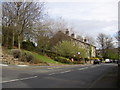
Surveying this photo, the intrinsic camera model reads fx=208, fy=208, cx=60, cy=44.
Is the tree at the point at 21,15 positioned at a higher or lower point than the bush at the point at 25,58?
higher

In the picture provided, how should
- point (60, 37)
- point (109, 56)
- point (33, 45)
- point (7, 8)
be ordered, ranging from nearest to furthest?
1. point (7, 8)
2. point (33, 45)
3. point (60, 37)
4. point (109, 56)

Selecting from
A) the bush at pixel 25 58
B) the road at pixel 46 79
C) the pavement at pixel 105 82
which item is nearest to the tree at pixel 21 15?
the bush at pixel 25 58

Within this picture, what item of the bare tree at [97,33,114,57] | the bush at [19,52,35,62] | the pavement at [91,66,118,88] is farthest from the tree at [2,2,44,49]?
the bare tree at [97,33,114,57]

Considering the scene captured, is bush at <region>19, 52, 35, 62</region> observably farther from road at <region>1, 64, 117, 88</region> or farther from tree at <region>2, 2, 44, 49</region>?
road at <region>1, 64, 117, 88</region>

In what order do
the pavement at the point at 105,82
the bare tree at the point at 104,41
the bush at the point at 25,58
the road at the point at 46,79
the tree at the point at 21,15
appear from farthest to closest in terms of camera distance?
1. the bare tree at the point at 104,41
2. the tree at the point at 21,15
3. the bush at the point at 25,58
4. the pavement at the point at 105,82
5. the road at the point at 46,79

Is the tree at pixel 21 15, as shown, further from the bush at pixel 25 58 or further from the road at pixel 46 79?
the road at pixel 46 79

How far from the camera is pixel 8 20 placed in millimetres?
35156

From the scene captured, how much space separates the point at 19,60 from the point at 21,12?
9.11 meters

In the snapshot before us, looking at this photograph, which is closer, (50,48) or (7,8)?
(7,8)

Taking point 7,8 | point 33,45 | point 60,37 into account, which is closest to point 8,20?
point 7,8

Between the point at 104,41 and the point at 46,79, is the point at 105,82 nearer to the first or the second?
the point at 46,79

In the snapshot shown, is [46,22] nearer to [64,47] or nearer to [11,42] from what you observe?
[11,42]

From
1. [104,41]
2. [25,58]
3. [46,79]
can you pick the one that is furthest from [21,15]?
[104,41]

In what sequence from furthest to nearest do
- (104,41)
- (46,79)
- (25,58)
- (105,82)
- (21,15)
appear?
1. (104,41)
2. (21,15)
3. (25,58)
4. (46,79)
5. (105,82)
